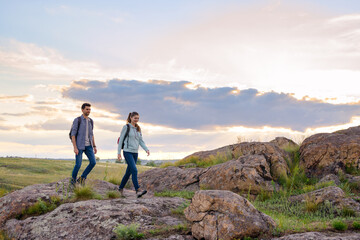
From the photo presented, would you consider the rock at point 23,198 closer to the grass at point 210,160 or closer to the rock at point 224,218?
the rock at point 224,218

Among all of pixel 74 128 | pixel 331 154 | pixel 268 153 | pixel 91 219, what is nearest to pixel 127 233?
pixel 91 219

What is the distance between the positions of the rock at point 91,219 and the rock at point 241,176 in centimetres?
377

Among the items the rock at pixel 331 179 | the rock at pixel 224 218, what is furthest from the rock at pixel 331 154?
the rock at pixel 224 218

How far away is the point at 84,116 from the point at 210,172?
600 cm

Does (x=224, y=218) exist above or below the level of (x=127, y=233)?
above

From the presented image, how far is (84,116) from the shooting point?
37.1ft

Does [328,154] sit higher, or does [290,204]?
[328,154]

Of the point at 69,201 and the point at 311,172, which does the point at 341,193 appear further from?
the point at 69,201

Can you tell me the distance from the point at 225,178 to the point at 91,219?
647 centimetres

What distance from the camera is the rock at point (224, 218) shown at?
666cm

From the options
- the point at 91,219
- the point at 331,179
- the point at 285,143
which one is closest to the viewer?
the point at 91,219

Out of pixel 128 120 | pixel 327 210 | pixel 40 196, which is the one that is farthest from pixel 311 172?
pixel 40 196

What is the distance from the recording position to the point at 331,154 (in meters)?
15.6

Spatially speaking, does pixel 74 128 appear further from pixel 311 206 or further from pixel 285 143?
pixel 285 143
